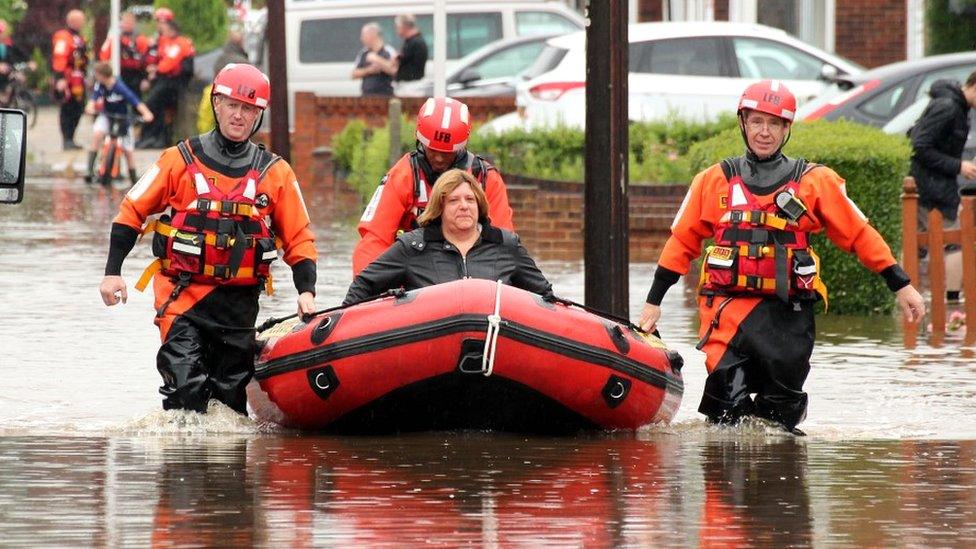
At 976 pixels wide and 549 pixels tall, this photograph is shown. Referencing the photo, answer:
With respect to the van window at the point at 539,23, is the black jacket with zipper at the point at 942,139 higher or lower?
lower

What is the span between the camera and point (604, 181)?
12320 millimetres

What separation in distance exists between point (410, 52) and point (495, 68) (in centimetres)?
104

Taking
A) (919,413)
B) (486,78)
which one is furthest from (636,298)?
(486,78)

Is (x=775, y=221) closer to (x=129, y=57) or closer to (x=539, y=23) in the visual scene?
(x=539, y=23)

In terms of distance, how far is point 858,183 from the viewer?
1515 cm

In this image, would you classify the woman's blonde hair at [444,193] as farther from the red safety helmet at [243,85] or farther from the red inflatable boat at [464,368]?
the red safety helmet at [243,85]

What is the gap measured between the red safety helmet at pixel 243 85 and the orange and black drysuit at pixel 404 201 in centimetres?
103

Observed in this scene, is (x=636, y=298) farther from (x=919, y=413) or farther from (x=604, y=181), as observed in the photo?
(x=919, y=413)

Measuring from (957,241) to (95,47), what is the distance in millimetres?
30241

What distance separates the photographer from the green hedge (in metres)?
15.0

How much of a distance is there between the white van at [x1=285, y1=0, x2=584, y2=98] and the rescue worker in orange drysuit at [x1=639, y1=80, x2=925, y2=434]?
19.2 m

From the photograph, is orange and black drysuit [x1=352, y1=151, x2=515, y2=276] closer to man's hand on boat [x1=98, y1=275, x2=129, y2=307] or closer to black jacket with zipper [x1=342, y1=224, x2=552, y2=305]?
black jacket with zipper [x1=342, y1=224, x2=552, y2=305]

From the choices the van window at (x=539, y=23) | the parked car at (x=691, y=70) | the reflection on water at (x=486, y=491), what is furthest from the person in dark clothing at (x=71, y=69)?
the reflection on water at (x=486, y=491)

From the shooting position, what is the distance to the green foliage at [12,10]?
45.3 m
